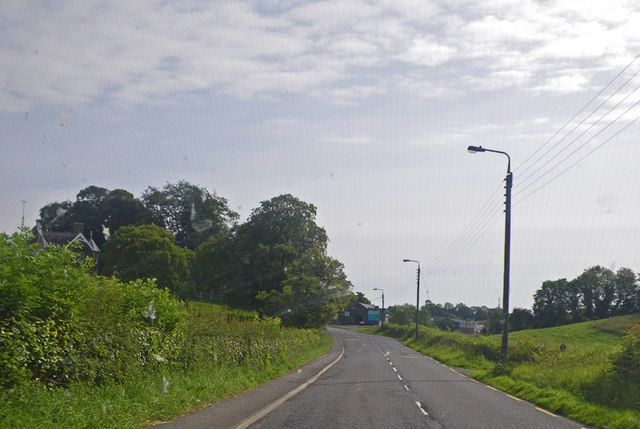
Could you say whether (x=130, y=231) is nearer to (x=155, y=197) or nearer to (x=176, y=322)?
(x=155, y=197)

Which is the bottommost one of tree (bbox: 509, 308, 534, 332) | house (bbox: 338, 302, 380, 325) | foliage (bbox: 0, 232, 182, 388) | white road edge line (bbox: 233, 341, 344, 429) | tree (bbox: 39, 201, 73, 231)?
house (bbox: 338, 302, 380, 325)

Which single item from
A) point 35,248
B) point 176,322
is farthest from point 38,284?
point 176,322

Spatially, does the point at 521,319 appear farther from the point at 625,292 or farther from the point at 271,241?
the point at 271,241

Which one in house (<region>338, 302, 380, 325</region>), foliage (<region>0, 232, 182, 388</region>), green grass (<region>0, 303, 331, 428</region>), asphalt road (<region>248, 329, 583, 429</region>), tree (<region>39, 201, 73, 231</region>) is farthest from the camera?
house (<region>338, 302, 380, 325</region>)

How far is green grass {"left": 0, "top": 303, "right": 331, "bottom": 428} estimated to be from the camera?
733 cm

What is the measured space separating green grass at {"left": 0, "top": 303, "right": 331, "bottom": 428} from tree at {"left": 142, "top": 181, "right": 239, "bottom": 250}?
7239 centimetres

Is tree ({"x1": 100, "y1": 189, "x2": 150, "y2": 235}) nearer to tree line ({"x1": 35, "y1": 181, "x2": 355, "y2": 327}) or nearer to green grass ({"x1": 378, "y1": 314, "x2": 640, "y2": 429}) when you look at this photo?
tree line ({"x1": 35, "y1": 181, "x2": 355, "y2": 327})

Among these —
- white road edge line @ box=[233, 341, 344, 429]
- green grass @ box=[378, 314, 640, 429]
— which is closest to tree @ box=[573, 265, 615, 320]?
green grass @ box=[378, 314, 640, 429]

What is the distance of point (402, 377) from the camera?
21.6 m

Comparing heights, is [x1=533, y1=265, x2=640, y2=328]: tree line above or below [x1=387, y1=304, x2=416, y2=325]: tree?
above

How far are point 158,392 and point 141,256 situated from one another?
57353 millimetres

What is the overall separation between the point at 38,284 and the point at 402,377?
638 inches

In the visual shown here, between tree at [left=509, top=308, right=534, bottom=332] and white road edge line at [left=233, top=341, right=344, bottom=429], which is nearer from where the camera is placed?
white road edge line at [left=233, top=341, right=344, bottom=429]

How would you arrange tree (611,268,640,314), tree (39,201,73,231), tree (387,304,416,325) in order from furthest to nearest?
tree (387,304,416,325) → tree (39,201,73,231) → tree (611,268,640,314)
